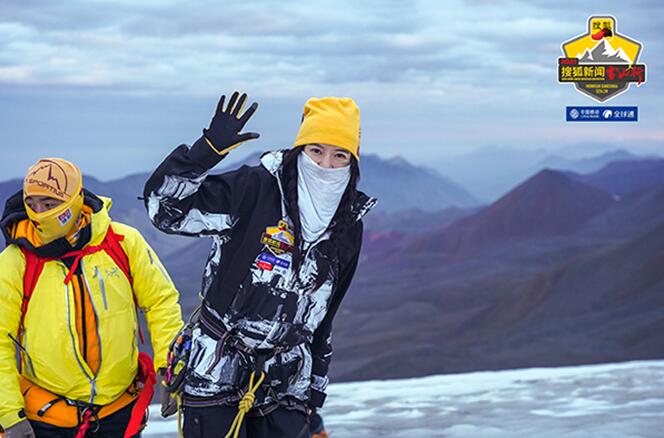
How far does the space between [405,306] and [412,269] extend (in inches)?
130

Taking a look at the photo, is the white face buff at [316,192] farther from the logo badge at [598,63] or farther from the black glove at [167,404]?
the logo badge at [598,63]

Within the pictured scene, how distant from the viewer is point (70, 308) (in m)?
3.24

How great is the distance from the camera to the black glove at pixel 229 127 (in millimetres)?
2852

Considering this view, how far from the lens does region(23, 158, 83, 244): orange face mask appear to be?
3217mm

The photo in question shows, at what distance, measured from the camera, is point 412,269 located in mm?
24016

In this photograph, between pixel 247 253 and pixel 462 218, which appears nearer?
pixel 247 253

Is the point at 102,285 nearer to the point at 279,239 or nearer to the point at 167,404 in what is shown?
the point at 167,404

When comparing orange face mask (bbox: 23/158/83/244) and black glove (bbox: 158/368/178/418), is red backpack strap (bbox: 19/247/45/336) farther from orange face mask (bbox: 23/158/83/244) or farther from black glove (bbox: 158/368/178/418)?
black glove (bbox: 158/368/178/418)

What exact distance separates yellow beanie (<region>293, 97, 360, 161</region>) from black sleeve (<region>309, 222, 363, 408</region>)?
1.09ft

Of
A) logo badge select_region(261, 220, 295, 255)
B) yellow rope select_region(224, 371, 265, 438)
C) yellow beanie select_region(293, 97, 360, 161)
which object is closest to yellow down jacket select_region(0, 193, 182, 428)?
yellow rope select_region(224, 371, 265, 438)

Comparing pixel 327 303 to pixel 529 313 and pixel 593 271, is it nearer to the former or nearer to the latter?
pixel 529 313

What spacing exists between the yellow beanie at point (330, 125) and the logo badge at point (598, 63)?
7.94 meters

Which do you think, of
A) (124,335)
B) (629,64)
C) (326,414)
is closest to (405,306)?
(629,64)

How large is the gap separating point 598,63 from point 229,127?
8675 mm
